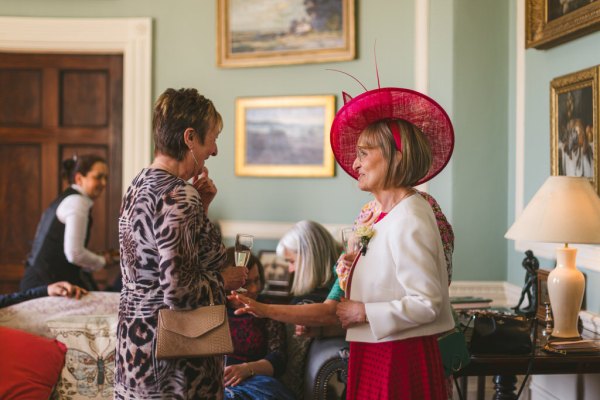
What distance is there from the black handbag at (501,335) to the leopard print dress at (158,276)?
132 centimetres

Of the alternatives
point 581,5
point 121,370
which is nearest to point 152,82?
point 581,5

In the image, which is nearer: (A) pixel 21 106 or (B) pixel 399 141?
(B) pixel 399 141

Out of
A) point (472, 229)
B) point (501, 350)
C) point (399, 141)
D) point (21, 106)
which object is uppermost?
point (21, 106)

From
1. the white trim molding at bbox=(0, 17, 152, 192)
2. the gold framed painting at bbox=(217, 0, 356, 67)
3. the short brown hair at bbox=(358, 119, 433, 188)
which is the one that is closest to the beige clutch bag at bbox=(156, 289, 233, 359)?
the short brown hair at bbox=(358, 119, 433, 188)

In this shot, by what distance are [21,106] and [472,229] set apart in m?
3.69

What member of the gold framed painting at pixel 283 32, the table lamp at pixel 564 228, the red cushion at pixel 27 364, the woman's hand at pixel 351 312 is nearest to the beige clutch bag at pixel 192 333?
the woman's hand at pixel 351 312

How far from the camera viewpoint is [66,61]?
5.66 m

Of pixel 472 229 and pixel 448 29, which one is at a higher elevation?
pixel 448 29

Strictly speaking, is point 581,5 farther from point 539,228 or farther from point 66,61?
point 66,61

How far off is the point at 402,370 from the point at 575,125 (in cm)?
197

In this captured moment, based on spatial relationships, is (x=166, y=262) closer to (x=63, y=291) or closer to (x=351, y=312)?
(x=351, y=312)

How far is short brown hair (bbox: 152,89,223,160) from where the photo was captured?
228 cm

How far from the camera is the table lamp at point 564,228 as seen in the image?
294 cm

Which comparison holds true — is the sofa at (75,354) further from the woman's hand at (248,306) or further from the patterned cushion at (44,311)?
the woman's hand at (248,306)
